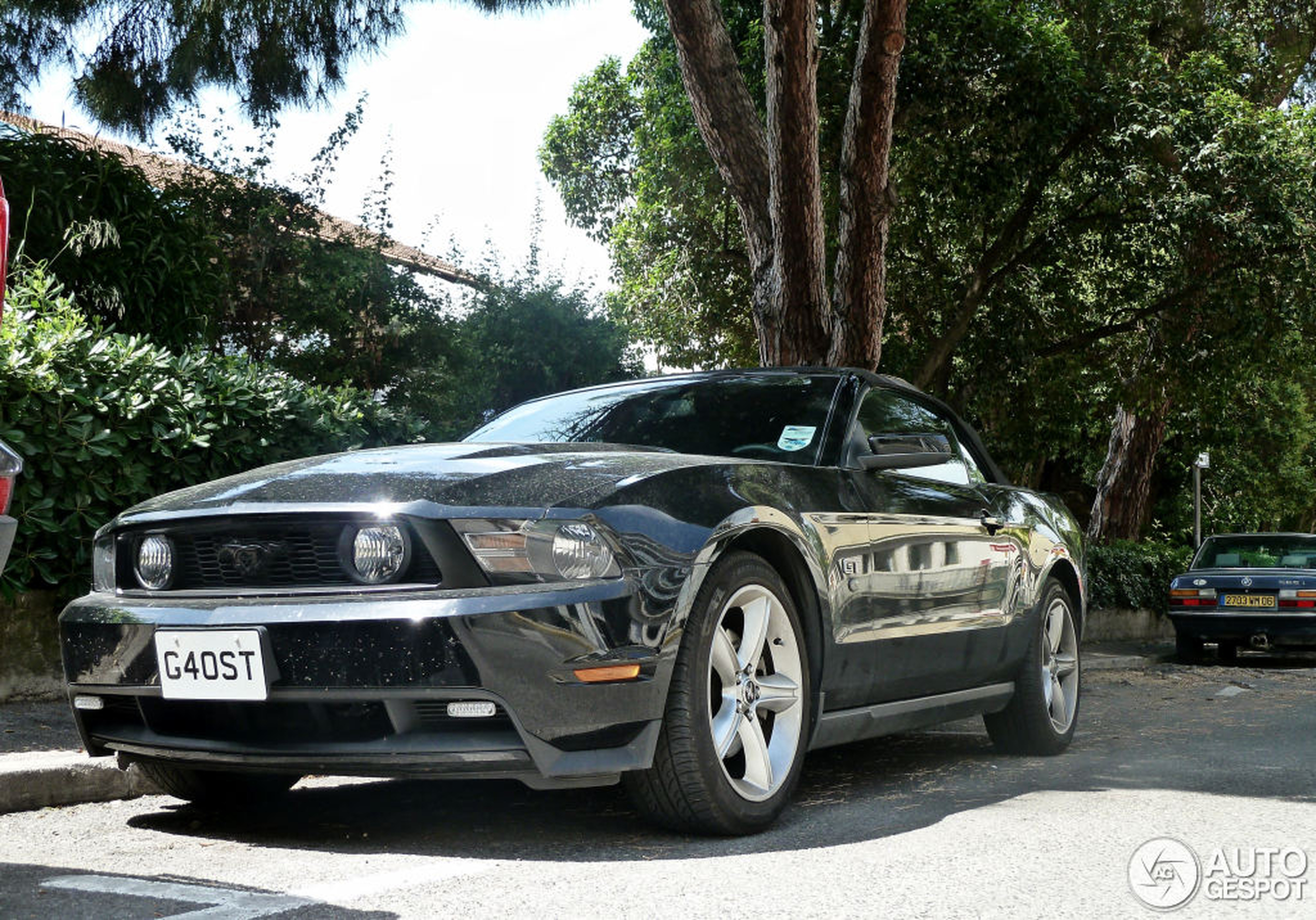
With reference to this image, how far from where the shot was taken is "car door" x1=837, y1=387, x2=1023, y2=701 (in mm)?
4867

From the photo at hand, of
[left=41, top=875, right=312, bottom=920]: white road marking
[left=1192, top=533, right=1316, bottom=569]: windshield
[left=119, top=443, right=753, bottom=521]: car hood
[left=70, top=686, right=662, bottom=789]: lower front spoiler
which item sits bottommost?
[left=1192, top=533, right=1316, bottom=569]: windshield

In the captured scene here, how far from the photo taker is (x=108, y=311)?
9.43 m

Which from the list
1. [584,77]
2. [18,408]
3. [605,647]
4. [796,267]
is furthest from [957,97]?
[584,77]

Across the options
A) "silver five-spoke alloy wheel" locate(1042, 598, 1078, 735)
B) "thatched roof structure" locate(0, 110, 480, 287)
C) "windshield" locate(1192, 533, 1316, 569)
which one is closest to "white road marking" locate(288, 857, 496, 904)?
"silver five-spoke alloy wheel" locate(1042, 598, 1078, 735)

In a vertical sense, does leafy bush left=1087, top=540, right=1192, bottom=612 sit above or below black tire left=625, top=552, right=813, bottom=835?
below

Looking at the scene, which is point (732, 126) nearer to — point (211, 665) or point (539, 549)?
point (539, 549)

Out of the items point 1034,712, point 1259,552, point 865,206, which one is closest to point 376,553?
point 1034,712

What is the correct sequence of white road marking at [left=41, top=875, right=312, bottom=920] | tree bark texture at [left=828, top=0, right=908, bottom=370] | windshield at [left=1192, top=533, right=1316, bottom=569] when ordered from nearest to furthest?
white road marking at [left=41, top=875, right=312, bottom=920]
tree bark texture at [left=828, top=0, right=908, bottom=370]
windshield at [left=1192, top=533, right=1316, bottom=569]

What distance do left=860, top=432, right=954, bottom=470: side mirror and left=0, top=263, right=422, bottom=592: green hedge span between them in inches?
134

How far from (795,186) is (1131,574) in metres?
11.3

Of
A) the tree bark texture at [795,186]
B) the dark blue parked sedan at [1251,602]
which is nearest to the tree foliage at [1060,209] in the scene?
the dark blue parked sedan at [1251,602]

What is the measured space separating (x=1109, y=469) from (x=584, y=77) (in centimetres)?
1222

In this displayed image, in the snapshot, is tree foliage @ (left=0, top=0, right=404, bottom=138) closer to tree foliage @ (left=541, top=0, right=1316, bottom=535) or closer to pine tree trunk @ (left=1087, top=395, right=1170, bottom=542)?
tree foliage @ (left=541, top=0, right=1316, bottom=535)

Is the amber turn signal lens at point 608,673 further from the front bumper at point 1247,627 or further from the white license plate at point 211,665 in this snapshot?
the front bumper at point 1247,627
